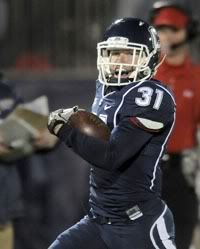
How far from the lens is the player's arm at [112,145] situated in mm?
4012

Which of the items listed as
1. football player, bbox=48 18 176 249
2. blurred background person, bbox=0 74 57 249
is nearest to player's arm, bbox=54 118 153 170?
→ football player, bbox=48 18 176 249

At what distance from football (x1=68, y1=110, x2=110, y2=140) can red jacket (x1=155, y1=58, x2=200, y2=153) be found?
146 cm

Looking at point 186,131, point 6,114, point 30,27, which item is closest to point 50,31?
point 30,27

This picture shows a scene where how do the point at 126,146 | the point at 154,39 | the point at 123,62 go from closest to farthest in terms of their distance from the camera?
the point at 126,146
the point at 123,62
the point at 154,39

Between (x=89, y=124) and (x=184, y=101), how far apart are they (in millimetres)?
1603

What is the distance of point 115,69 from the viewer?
4.23 meters

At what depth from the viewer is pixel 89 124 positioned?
13.4 ft

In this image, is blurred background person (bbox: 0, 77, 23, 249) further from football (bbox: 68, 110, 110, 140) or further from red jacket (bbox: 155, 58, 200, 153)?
football (bbox: 68, 110, 110, 140)

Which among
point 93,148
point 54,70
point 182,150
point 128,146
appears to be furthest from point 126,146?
point 54,70

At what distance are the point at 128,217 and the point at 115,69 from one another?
65 cm

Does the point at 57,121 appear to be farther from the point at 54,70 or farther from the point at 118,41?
the point at 54,70

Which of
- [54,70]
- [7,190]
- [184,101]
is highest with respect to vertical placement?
[184,101]

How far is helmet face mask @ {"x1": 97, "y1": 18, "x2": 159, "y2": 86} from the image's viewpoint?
422 centimetres

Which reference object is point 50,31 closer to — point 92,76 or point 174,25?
point 92,76
